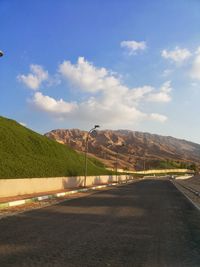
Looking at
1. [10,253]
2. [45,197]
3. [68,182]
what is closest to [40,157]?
[68,182]

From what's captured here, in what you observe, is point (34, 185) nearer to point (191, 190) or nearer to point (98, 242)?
point (191, 190)

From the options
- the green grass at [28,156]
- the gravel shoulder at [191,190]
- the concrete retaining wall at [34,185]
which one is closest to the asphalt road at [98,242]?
the gravel shoulder at [191,190]

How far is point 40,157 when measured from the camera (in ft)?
148

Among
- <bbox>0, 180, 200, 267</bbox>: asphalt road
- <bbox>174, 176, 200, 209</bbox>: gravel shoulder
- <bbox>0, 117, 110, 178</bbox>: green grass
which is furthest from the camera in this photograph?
<bbox>0, 117, 110, 178</bbox>: green grass

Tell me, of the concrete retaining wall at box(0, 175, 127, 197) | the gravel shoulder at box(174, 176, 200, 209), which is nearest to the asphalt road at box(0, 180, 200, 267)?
the gravel shoulder at box(174, 176, 200, 209)

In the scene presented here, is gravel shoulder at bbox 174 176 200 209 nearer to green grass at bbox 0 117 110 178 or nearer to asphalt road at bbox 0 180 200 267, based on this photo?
asphalt road at bbox 0 180 200 267

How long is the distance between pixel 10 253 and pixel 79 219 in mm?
7482

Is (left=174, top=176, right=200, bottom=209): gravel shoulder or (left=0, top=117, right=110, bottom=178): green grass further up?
(left=0, top=117, right=110, bottom=178): green grass

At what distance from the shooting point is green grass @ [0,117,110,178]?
3491 cm

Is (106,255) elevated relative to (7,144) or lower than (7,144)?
lower

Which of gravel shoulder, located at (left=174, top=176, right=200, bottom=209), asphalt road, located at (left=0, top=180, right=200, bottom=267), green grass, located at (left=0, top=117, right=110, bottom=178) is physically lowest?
asphalt road, located at (left=0, top=180, right=200, bottom=267)

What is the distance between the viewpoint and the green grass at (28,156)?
1374 inches

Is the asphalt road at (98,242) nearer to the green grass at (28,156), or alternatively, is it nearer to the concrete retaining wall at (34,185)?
the concrete retaining wall at (34,185)

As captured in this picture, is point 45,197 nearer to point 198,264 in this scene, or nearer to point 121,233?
point 121,233
